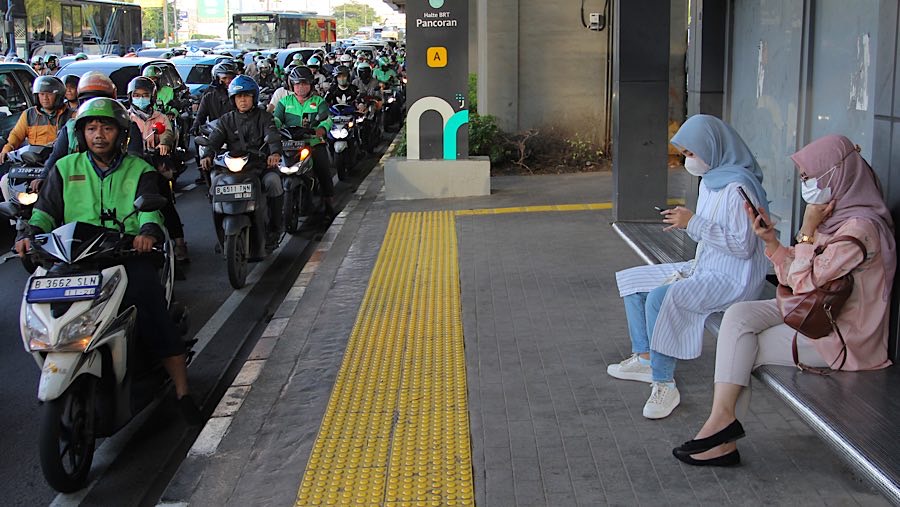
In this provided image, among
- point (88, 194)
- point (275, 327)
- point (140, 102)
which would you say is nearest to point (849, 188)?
point (88, 194)

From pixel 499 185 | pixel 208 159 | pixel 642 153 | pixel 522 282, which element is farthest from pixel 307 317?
pixel 499 185

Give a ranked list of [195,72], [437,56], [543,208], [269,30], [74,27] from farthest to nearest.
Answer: [269,30]
[74,27]
[195,72]
[437,56]
[543,208]


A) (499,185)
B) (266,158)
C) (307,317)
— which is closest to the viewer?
(307,317)

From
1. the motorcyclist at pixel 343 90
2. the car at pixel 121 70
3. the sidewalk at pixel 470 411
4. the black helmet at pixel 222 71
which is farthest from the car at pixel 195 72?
the sidewalk at pixel 470 411

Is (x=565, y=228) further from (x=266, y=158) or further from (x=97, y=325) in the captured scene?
(x=97, y=325)

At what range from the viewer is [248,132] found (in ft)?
33.2

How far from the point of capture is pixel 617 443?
5.14 metres

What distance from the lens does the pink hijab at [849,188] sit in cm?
441

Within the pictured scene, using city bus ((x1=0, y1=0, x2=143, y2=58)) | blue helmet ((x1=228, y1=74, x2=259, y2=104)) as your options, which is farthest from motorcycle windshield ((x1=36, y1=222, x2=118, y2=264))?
city bus ((x1=0, y1=0, x2=143, y2=58))

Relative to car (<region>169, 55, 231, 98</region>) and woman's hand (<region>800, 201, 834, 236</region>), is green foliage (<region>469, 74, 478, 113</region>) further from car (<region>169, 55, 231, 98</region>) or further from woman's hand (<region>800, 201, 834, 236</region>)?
woman's hand (<region>800, 201, 834, 236</region>)

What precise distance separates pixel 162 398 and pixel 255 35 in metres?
43.6

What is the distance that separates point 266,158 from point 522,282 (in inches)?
110

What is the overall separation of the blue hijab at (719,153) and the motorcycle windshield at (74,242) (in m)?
2.96

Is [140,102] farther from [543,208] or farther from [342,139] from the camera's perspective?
[543,208]
